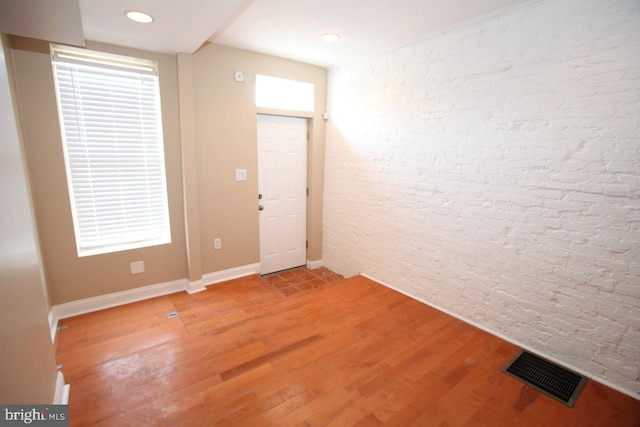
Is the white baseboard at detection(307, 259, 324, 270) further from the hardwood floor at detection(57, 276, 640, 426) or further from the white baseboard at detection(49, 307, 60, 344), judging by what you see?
the white baseboard at detection(49, 307, 60, 344)

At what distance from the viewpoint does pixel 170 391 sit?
6.51 feet

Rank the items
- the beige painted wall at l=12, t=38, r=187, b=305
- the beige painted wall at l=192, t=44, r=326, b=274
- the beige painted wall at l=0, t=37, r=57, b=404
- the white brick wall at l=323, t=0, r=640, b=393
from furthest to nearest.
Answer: the beige painted wall at l=192, t=44, r=326, b=274
the beige painted wall at l=12, t=38, r=187, b=305
the white brick wall at l=323, t=0, r=640, b=393
the beige painted wall at l=0, t=37, r=57, b=404

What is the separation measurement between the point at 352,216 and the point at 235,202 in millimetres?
1517

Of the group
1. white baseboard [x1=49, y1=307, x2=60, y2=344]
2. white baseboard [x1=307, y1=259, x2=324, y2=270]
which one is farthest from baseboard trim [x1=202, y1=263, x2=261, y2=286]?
white baseboard [x1=49, y1=307, x2=60, y2=344]

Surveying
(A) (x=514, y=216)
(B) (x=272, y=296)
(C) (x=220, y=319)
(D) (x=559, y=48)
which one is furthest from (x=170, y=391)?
(D) (x=559, y=48)

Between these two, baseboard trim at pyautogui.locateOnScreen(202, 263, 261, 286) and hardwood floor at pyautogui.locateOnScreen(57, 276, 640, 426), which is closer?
hardwood floor at pyautogui.locateOnScreen(57, 276, 640, 426)

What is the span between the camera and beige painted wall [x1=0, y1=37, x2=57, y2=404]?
102cm

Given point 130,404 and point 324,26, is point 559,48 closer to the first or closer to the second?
point 324,26

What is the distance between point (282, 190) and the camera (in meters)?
4.16

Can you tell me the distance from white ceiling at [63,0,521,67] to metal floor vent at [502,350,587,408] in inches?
107

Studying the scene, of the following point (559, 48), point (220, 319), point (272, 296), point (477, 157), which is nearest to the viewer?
point (559, 48)

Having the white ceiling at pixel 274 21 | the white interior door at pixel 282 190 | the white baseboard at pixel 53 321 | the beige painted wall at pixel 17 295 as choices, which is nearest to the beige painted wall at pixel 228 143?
the white interior door at pixel 282 190

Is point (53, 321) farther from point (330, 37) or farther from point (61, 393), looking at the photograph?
point (330, 37)

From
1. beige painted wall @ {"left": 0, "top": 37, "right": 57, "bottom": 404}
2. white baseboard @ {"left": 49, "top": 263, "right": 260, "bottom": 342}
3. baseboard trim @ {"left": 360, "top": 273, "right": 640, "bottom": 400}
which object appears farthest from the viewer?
white baseboard @ {"left": 49, "top": 263, "right": 260, "bottom": 342}
